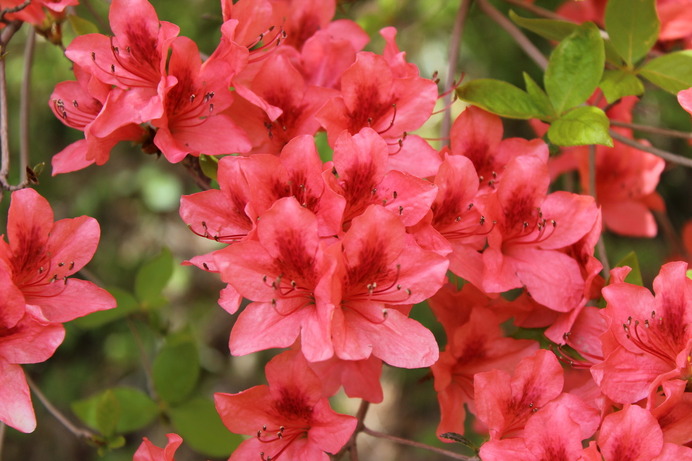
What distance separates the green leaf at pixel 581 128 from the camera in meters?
1.18

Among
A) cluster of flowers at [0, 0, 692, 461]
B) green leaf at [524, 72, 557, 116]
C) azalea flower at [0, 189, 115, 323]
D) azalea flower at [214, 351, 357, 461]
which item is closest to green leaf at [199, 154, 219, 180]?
cluster of flowers at [0, 0, 692, 461]

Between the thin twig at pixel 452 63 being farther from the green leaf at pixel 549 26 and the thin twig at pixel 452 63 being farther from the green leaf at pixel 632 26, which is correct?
the green leaf at pixel 632 26

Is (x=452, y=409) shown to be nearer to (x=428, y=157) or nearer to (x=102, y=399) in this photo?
(x=428, y=157)

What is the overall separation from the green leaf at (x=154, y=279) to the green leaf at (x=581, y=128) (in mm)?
972

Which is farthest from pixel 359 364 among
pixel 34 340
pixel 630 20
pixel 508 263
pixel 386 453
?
pixel 386 453

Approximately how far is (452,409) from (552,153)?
513mm

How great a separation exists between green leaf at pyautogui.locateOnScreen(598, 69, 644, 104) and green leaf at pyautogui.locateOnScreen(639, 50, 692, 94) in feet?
0.10

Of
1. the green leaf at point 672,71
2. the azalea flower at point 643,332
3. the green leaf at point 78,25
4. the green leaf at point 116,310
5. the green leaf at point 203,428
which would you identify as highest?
the green leaf at point 78,25

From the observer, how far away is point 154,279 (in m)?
1.83

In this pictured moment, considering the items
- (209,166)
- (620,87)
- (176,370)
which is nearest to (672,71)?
(620,87)

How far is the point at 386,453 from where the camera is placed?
126 inches

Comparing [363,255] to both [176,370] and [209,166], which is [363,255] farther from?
[176,370]

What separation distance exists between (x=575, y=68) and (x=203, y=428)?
1.06m

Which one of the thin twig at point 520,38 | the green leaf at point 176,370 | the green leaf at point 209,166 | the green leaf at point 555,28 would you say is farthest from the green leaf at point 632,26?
the green leaf at point 176,370
